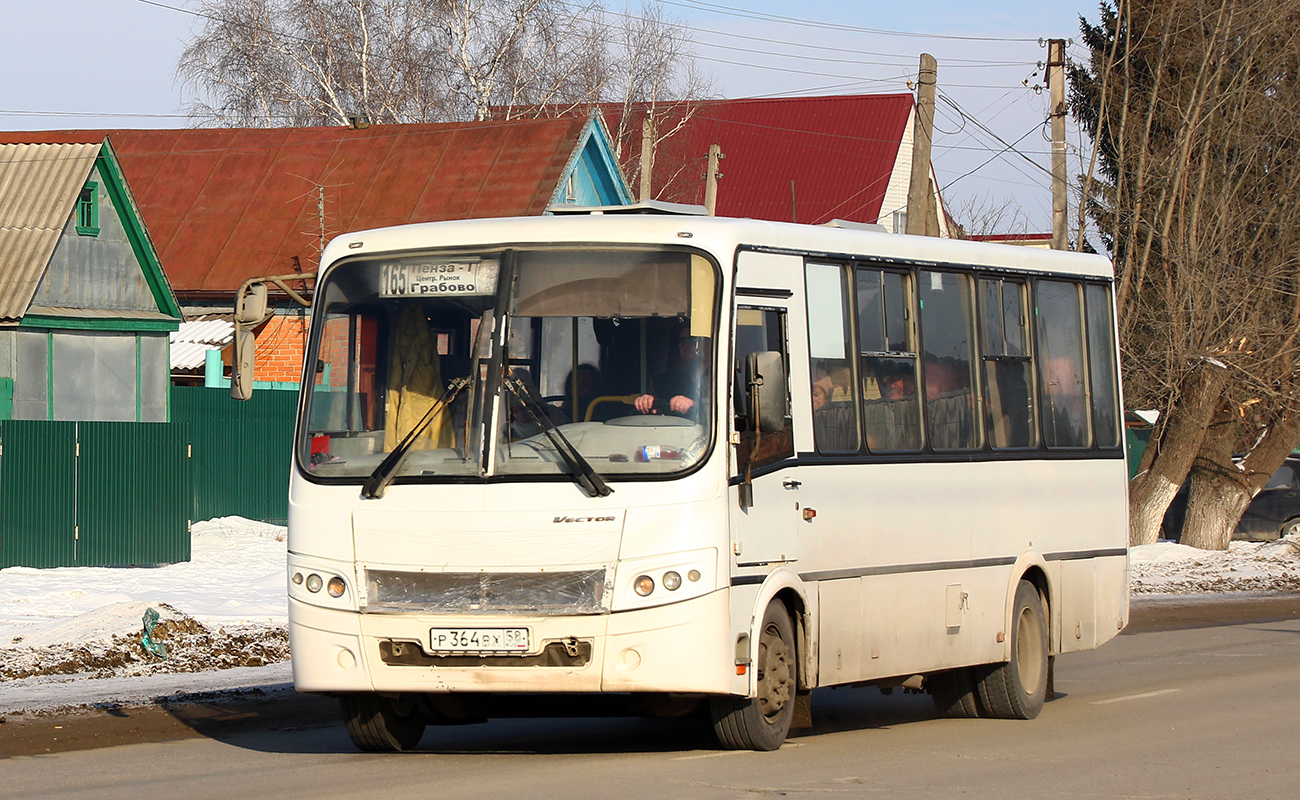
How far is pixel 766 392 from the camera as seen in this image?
351 inches

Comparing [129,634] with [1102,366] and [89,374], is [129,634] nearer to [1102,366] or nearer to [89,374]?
[1102,366]

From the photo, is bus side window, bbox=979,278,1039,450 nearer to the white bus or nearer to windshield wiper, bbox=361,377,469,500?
the white bus

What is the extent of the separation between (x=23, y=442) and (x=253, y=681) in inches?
347

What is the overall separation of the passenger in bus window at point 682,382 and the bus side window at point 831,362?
108 cm

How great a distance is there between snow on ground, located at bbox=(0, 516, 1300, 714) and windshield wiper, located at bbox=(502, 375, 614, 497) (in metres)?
4.48

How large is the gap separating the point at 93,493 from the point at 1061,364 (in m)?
13.0

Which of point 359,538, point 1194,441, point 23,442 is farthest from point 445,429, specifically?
point 1194,441

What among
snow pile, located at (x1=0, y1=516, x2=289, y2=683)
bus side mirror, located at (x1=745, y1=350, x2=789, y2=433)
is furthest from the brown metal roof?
bus side mirror, located at (x1=745, y1=350, x2=789, y2=433)

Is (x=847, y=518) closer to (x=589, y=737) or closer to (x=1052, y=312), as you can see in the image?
(x=589, y=737)

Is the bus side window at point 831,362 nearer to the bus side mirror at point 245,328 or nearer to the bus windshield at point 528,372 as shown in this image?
the bus windshield at point 528,372

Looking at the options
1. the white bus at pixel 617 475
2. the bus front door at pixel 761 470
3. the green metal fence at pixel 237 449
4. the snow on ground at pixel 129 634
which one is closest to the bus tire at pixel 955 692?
the white bus at pixel 617 475

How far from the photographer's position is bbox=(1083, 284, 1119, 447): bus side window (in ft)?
42.1

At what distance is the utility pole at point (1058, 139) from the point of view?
29.8m

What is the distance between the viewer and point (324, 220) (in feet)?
125
